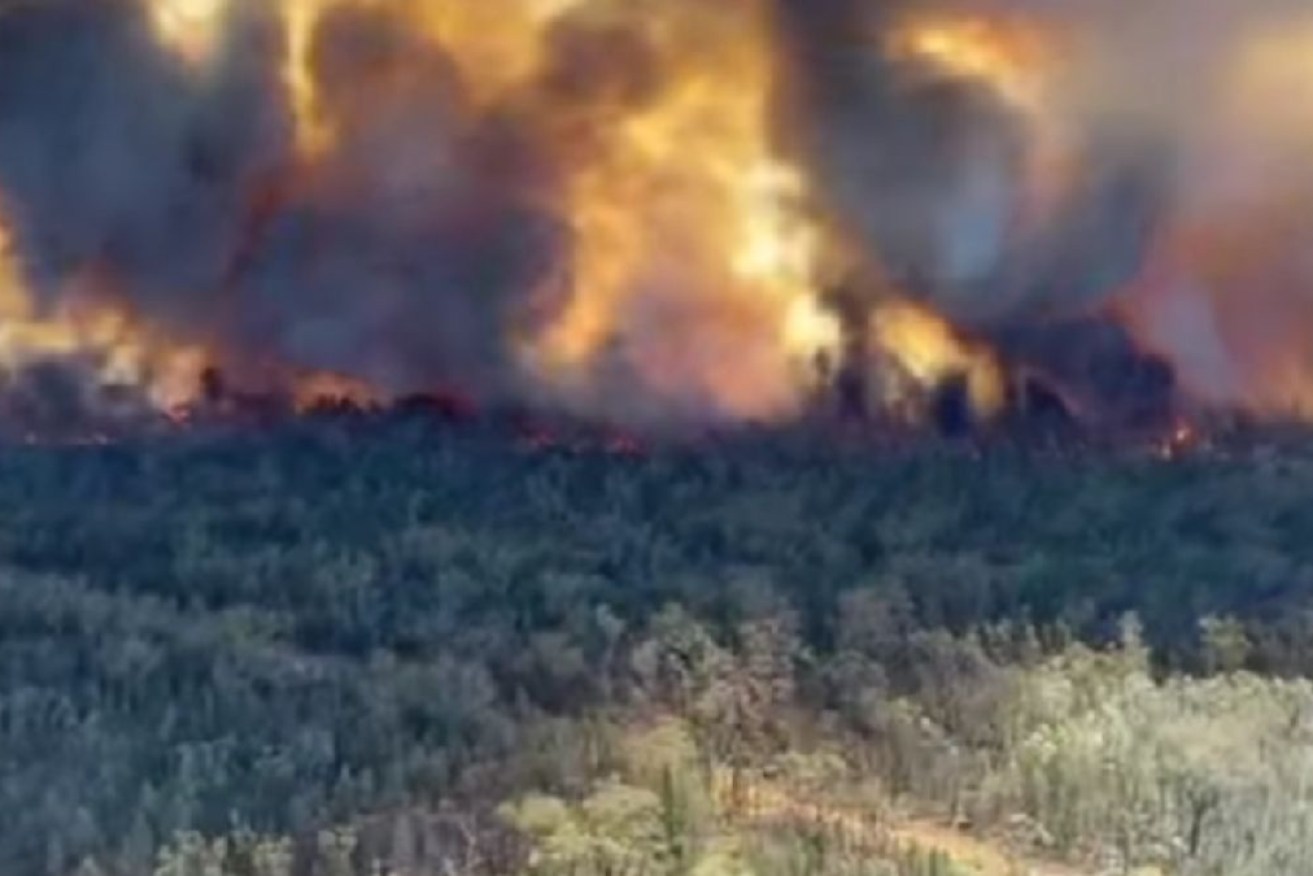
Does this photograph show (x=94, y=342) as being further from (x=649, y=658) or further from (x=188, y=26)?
(x=649, y=658)

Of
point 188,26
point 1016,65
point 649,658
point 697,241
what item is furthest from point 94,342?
point 649,658

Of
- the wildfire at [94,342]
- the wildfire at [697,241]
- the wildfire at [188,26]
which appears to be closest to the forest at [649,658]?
the wildfire at [94,342]

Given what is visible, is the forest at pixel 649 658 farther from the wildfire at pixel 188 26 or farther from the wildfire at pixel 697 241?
the wildfire at pixel 188 26

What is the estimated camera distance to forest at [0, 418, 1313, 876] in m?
16.2

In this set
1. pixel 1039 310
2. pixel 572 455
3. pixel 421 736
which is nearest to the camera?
pixel 421 736

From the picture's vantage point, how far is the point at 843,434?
88.7 ft

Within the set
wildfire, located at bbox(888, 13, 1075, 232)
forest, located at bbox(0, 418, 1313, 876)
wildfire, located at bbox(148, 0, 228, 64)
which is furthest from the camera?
wildfire, located at bbox(148, 0, 228, 64)

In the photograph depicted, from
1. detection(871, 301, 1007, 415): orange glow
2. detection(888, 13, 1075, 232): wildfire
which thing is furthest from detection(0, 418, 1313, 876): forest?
detection(888, 13, 1075, 232): wildfire

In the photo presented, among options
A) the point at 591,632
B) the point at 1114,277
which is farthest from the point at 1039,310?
the point at 591,632

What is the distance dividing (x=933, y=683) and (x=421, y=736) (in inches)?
125

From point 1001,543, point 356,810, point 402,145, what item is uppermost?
point 402,145

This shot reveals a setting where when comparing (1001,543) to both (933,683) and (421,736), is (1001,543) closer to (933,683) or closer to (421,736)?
(933,683)

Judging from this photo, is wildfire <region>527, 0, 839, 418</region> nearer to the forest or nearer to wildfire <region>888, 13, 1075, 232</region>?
wildfire <region>888, 13, 1075, 232</region>

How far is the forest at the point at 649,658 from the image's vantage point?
16.2 m
